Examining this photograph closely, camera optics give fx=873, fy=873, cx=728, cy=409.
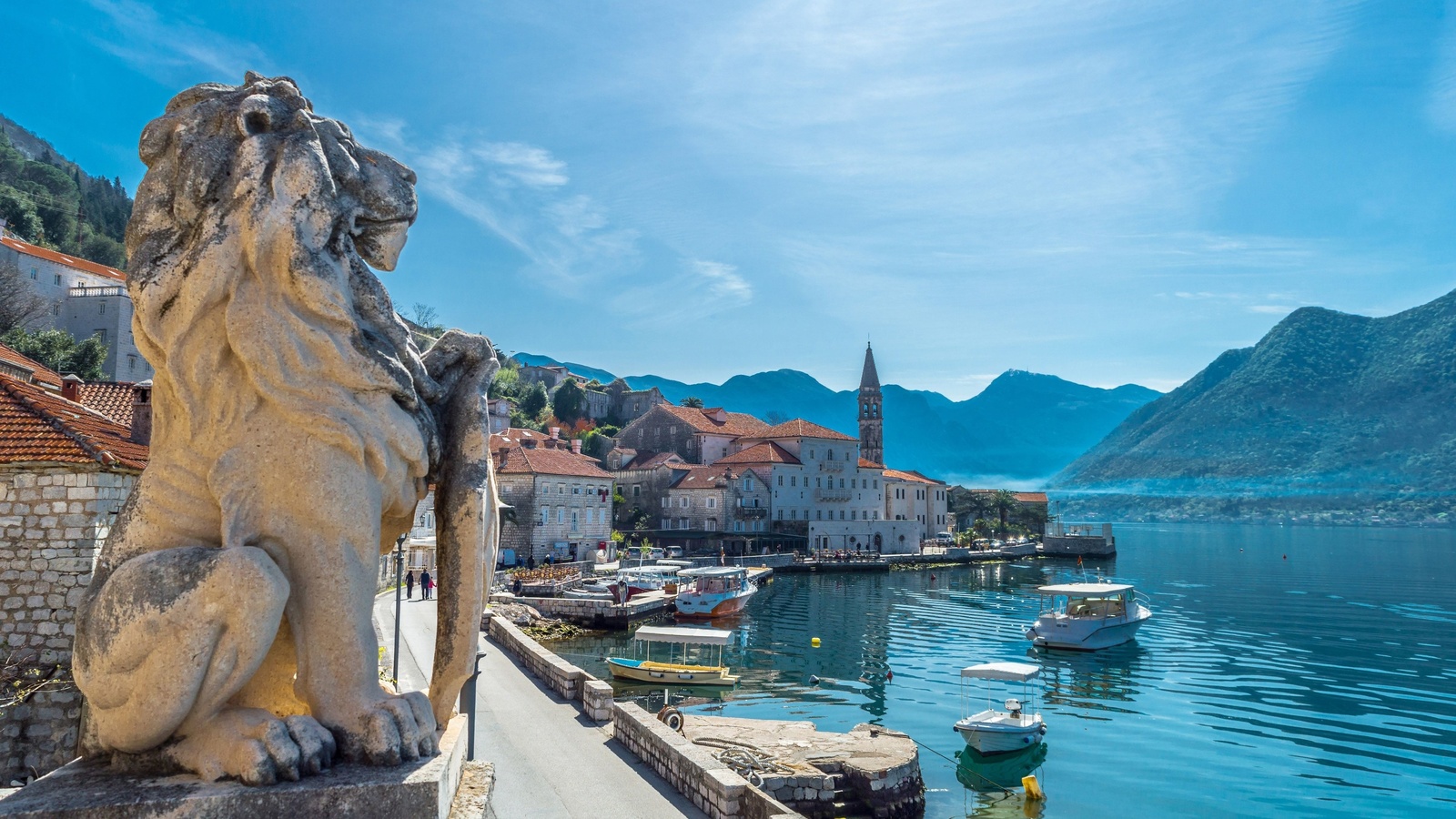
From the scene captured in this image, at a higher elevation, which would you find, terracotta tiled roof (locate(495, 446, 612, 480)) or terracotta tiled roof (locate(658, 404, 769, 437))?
terracotta tiled roof (locate(658, 404, 769, 437))

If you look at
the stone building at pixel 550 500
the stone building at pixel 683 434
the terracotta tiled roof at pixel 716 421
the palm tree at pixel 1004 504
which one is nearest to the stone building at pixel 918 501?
the palm tree at pixel 1004 504

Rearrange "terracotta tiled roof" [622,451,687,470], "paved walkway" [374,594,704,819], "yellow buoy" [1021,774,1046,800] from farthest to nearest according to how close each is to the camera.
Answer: "terracotta tiled roof" [622,451,687,470]
"yellow buoy" [1021,774,1046,800]
"paved walkway" [374,594,704,819]

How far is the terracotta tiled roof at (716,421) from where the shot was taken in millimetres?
72688

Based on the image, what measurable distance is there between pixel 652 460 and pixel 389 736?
6480 centimetres

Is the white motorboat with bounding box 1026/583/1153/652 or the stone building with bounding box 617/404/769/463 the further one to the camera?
the stone building with bounding box 617/404/769/463

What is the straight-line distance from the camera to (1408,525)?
5591 inches

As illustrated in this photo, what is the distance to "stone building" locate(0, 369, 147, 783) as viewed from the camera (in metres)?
9.18

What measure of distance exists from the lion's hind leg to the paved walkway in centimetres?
651

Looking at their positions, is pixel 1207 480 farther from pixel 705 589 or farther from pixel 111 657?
pixel 111 657

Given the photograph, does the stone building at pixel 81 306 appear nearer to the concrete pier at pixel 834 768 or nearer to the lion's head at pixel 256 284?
the concrete pier at pixel 834 768

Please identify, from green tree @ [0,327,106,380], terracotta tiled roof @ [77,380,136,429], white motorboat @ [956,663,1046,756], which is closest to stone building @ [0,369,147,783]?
terracotta tiled roof @ [77,380,136,429]

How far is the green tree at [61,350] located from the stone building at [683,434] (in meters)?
42.3

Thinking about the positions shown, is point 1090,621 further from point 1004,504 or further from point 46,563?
point 1004,504

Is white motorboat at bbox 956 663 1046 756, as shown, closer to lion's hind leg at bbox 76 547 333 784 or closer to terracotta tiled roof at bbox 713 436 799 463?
lion's hind leg at bbox 76 547 333 784
